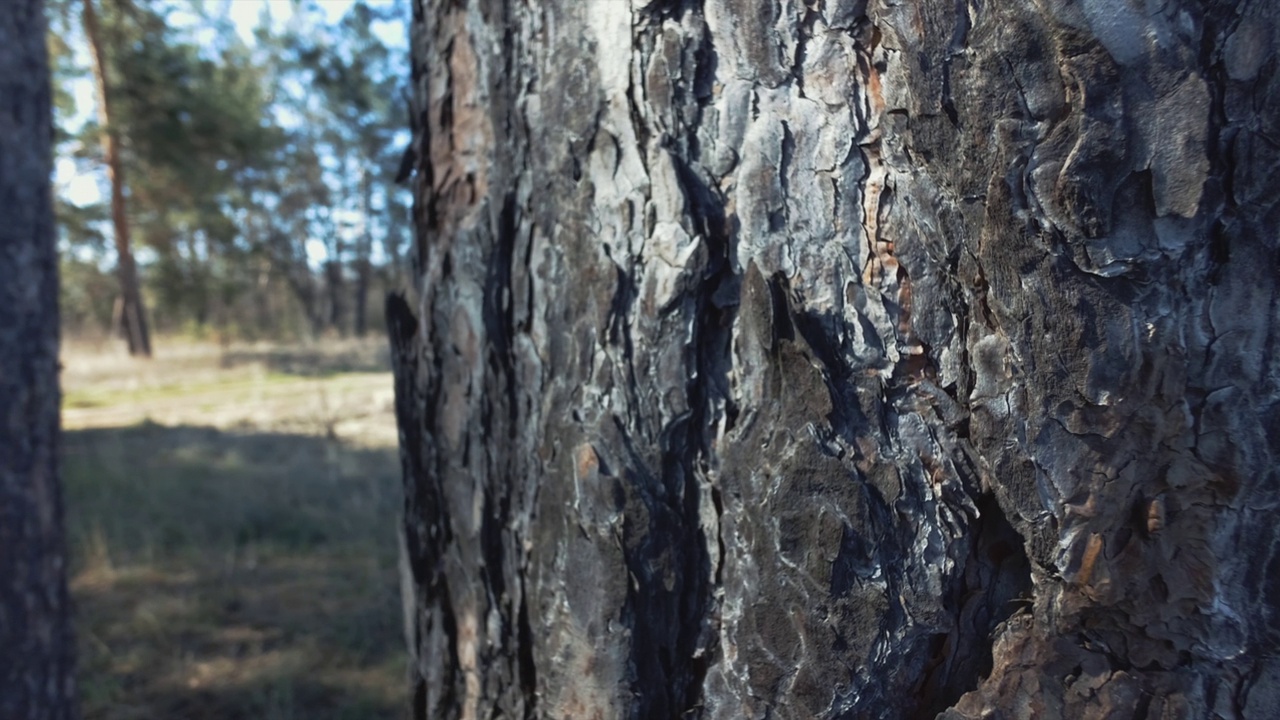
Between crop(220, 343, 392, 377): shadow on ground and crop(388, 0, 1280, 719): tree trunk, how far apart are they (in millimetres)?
14931

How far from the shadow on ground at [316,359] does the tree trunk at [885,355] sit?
14.9 meters

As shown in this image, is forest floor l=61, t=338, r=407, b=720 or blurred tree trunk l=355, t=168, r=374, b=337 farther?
blurred tree trunk l=355, t=168, r=374, b=337

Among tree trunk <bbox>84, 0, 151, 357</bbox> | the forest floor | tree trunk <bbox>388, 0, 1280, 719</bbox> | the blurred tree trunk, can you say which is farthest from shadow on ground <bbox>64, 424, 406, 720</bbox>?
the blurred tree trunk

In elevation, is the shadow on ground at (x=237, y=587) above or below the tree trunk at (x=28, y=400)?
below

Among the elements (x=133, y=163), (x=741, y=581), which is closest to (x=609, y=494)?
(x=741, y=581)

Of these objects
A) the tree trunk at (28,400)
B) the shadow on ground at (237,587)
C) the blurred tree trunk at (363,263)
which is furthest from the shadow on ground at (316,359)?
the tree trunk at (28,400)

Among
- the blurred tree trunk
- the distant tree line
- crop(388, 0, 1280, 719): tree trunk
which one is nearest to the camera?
crop(388, 0, 1280, 719): tree trunk

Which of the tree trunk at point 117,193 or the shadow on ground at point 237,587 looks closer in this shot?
the shadow on ground at point 237,587

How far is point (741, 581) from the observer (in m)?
0.72

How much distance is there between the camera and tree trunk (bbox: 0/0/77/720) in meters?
2.10

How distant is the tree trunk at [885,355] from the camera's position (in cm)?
60

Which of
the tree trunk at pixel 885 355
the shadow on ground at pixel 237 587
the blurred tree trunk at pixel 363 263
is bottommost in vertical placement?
the shadow on ground at pixel 237 587

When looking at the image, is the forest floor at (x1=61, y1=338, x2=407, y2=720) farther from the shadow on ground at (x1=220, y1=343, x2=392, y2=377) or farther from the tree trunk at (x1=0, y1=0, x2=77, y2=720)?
the shadow on ground at (x1=220, y1=343, x2=392, y2=377)

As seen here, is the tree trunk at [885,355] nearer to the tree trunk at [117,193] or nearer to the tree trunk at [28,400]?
the tree trunk at [28,400]
